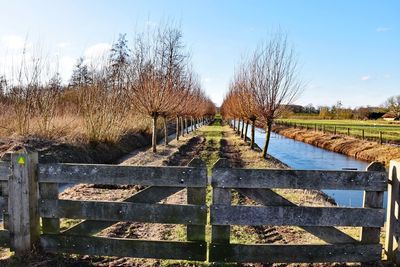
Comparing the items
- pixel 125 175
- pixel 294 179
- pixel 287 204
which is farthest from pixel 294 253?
pixel 125 175

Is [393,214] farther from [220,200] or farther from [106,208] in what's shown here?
[106,208]

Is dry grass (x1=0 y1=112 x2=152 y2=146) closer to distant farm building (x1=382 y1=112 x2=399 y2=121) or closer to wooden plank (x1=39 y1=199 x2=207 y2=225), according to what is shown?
wooden plank (x1=39 y1=199 x2=207 y2=225)

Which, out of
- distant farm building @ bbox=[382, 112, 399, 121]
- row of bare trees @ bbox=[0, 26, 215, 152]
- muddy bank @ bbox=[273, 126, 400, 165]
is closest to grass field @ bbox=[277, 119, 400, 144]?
muddy bank @ bbox=[273, 126, 400, 165]

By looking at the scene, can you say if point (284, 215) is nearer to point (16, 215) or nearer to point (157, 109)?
point (16, 215)

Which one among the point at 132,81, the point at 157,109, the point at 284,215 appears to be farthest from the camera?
the point at 132,81

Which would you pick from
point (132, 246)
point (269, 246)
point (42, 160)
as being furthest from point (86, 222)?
point (269, 246)

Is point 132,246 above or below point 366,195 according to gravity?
below

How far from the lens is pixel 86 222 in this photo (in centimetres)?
480

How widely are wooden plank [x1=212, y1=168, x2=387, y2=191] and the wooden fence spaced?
0.04 ft

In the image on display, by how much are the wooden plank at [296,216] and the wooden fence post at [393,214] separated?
29 cm

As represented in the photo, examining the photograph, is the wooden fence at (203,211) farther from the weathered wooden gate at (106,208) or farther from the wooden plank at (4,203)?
the wooden plank at (4,203)

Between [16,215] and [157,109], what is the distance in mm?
14234

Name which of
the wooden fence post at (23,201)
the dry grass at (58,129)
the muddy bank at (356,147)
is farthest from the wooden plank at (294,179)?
the muddy bank at (356,147)

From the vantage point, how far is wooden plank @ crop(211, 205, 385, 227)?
14.8 feet
